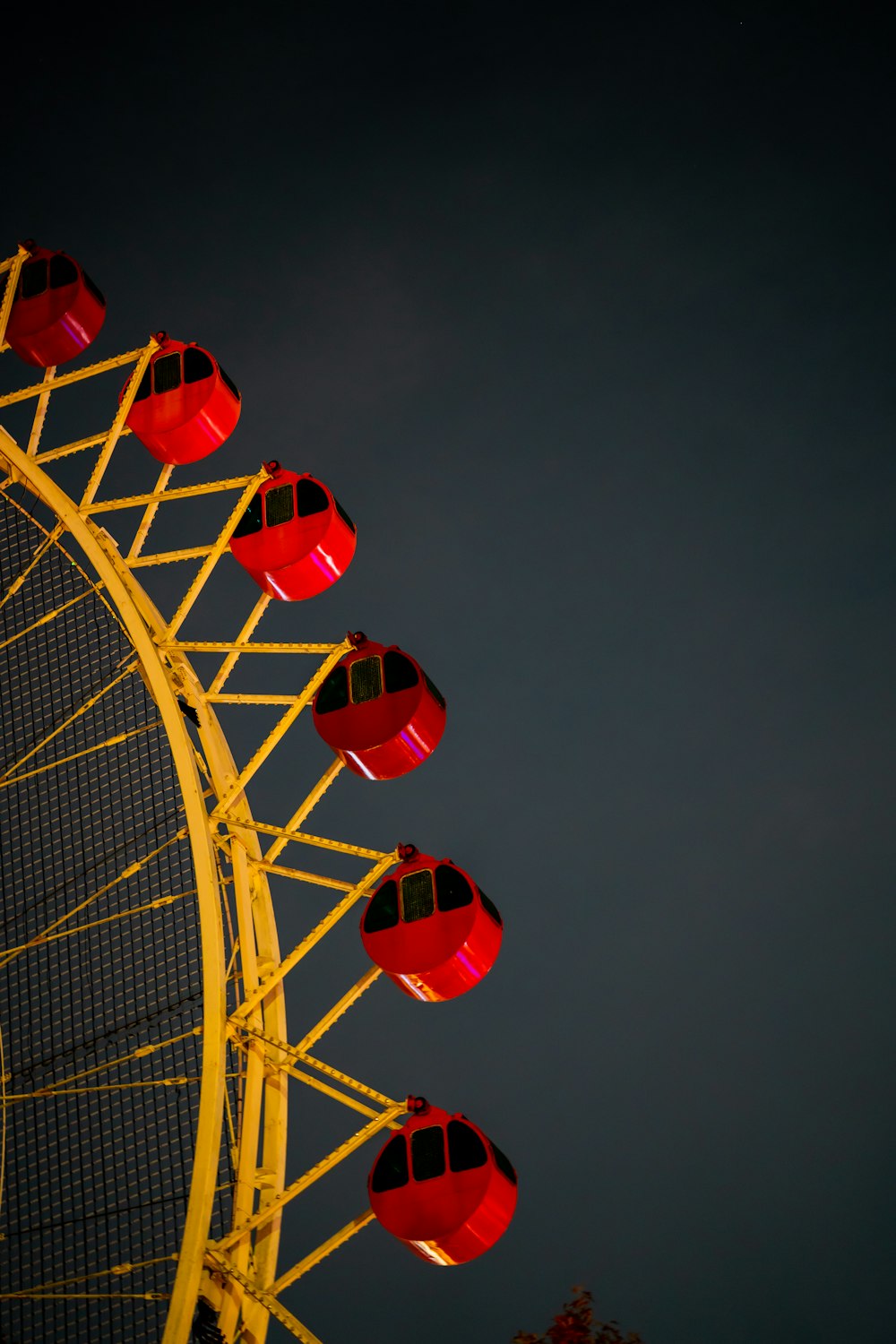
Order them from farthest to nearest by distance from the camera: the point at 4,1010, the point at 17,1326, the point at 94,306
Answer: the point at 94,306, the point at 4,1010, the point at 17,1326

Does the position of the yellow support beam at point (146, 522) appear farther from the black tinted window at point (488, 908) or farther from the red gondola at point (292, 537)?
the black tinted window at point (488, 908)

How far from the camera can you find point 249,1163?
8.88 m

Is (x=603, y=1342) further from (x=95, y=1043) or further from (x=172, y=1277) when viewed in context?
(x=95, y=1043)

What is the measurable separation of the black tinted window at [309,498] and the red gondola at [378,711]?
1073 millimetres

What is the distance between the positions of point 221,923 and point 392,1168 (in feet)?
6.59

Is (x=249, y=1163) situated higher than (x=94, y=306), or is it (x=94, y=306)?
(x=94, y=306)

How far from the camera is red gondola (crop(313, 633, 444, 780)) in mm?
9117

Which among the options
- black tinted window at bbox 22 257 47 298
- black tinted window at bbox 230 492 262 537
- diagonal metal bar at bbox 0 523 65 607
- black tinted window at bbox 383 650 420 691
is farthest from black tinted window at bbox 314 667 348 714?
black tinted window at bbox 22 257 47 298

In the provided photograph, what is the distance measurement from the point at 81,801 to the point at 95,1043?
74.6 inches

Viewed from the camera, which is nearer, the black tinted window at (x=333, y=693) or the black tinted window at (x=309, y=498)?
the black tinted window at (x=333, y=693)

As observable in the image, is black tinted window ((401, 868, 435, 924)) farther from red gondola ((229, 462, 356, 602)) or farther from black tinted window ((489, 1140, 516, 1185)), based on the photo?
red gondola ((229, 462, 356, 602))

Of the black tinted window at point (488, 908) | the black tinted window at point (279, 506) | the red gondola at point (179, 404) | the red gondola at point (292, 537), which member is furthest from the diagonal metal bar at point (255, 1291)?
the red gondola at point (179, 404)

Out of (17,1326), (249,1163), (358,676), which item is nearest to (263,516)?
(358,676)

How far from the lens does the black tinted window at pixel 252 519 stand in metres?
9.75
